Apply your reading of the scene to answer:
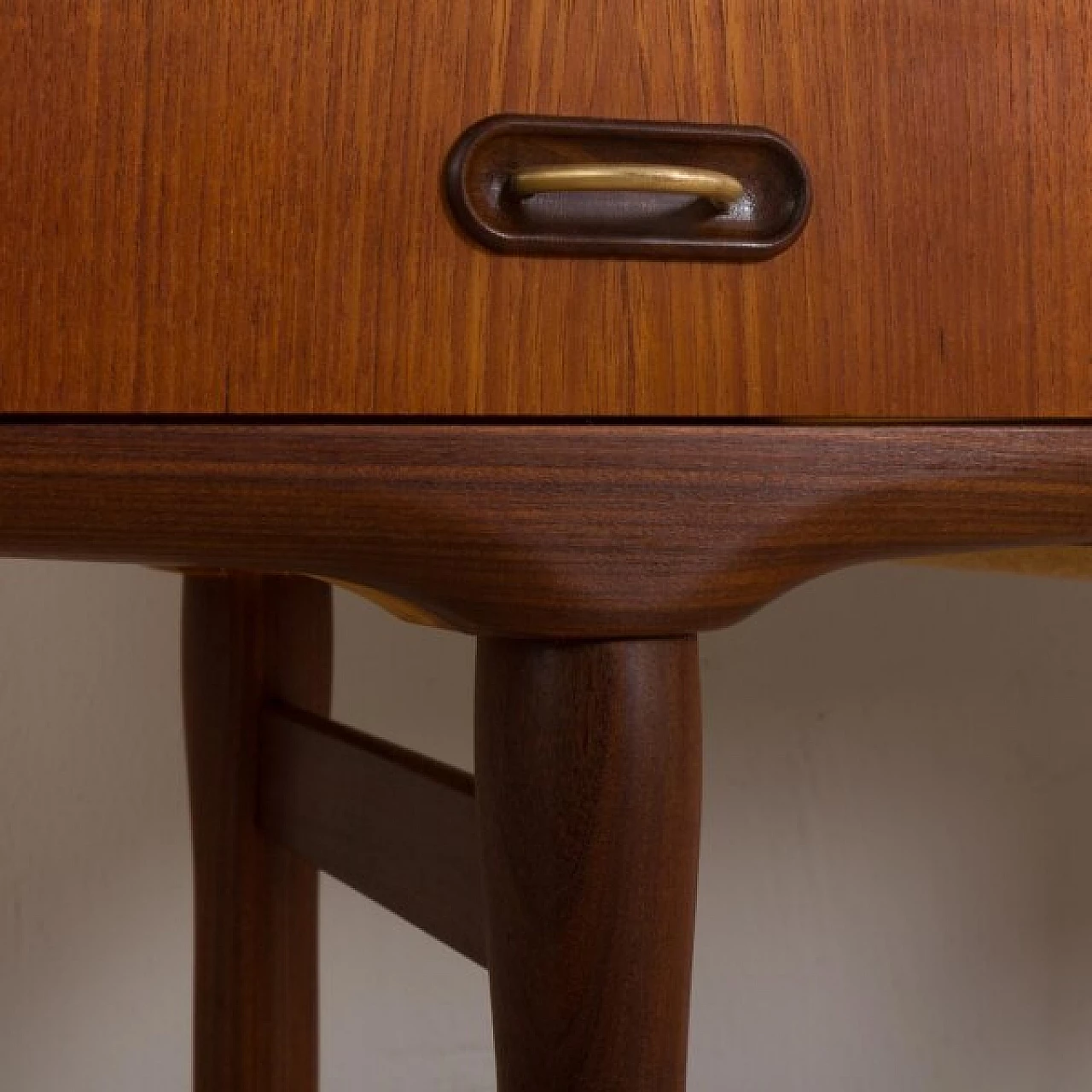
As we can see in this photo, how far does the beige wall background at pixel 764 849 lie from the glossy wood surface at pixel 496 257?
25.8 inches

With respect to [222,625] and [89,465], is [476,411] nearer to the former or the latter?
[89,465]

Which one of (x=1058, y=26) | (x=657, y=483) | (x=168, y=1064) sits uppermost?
(x=1058, y=26)

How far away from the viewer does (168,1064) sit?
1.10 m

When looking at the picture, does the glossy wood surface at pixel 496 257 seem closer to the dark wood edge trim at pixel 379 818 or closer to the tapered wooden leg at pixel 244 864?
the dark wood edge trim at pixel 379 818

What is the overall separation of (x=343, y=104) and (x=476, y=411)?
7 centimetres

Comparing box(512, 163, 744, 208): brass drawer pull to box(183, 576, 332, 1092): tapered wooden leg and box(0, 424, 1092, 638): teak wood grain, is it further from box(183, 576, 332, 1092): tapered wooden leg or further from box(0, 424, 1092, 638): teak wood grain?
box(183, 576, 332, 1092): tapered wooden leg

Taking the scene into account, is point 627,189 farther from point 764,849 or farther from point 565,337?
point 764,849

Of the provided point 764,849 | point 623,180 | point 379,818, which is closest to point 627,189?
point 623,180

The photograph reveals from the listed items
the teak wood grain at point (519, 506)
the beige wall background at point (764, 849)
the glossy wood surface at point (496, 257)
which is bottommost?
the beige wall background at point (764, 849)

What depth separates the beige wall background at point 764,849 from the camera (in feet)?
3.53

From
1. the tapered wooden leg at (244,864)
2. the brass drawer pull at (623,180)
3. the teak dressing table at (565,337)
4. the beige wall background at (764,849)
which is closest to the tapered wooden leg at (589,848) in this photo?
the teak dressing table at (565,337)

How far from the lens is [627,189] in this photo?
0.41 m

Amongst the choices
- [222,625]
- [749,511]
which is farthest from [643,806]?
[222,625]

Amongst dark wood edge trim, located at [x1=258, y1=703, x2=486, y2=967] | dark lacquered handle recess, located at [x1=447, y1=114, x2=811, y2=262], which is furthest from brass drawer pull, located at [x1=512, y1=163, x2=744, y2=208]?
dark wood edge trim, located at [x1=258, y1=703, x2=486, y2=967]
